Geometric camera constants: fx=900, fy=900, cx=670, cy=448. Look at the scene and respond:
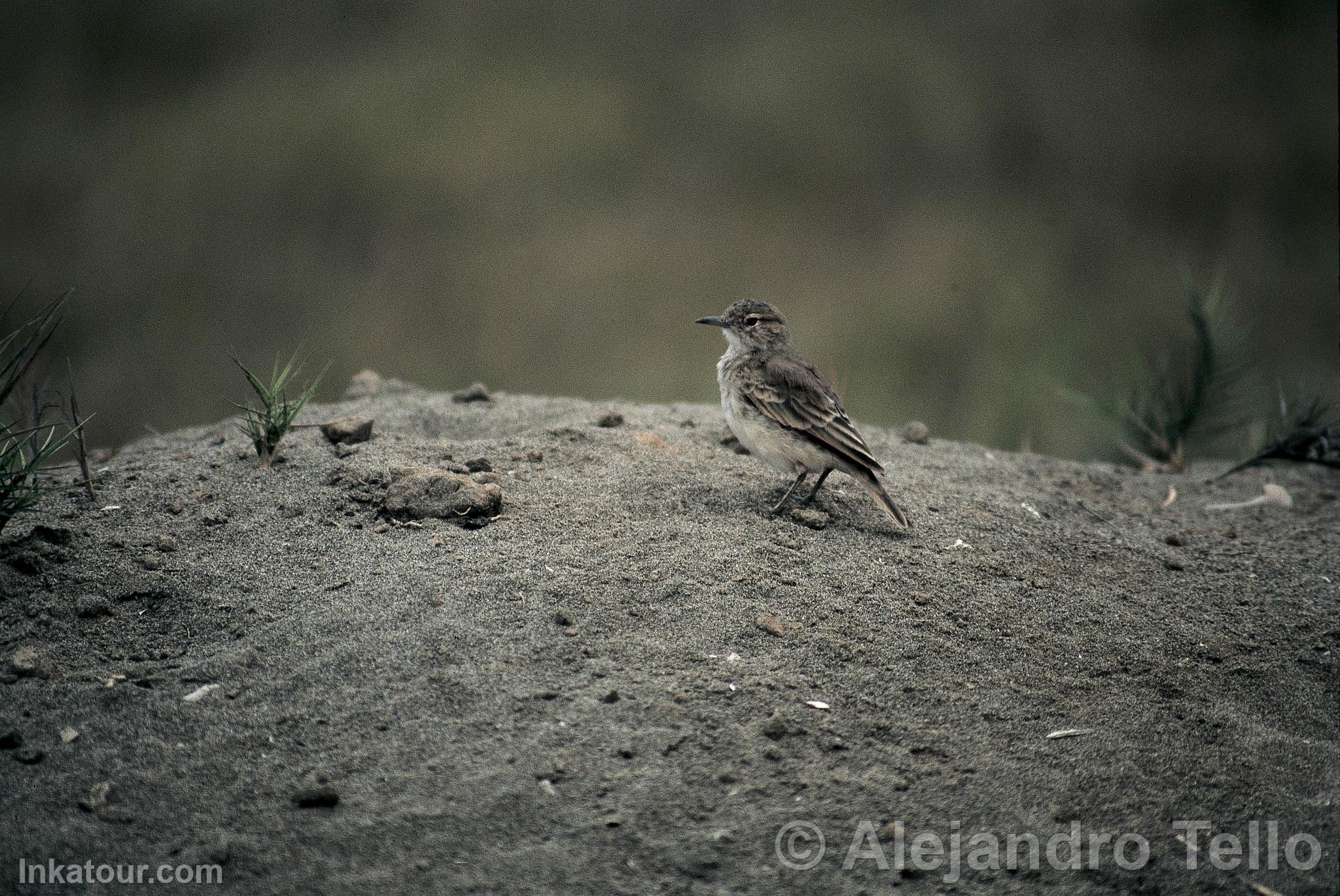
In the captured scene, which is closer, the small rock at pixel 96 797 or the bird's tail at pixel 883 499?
the small rock at pixel 96 797

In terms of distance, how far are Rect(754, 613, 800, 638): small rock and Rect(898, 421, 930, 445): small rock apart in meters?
2.11

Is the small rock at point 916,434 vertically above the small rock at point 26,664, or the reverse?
the small rock at point 916,434

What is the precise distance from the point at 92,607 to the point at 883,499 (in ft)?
8.55

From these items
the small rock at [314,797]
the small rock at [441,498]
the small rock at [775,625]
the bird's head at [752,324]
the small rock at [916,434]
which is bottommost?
the small rock at [314,797]

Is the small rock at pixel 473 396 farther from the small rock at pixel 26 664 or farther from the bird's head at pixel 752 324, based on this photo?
the small rock at pixel 26 664

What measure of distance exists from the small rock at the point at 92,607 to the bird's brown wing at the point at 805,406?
234cm

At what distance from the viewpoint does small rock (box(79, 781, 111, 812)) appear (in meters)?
2.00

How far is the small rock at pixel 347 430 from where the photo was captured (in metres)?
3.68

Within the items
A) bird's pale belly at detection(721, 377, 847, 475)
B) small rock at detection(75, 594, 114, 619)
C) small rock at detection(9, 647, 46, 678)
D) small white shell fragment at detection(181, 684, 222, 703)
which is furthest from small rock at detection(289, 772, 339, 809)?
bird's pale belly at detection(721, 377, 847, 475)

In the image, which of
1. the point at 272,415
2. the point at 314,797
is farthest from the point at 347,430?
the point at 314,797

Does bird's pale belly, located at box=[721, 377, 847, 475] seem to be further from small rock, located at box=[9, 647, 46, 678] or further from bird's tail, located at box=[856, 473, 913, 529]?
small rock, located at box=[9, 647, 46, 678]

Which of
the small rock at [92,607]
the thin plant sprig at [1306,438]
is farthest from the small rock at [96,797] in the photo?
the thin plant sprig at [1306,438]

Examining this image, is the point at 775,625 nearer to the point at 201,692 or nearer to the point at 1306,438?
the point at 201,692

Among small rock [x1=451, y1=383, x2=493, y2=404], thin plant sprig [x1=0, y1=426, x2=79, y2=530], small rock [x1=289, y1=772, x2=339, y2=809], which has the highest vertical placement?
small rock [x1=451, y1=383, x2=493, y2=404]
